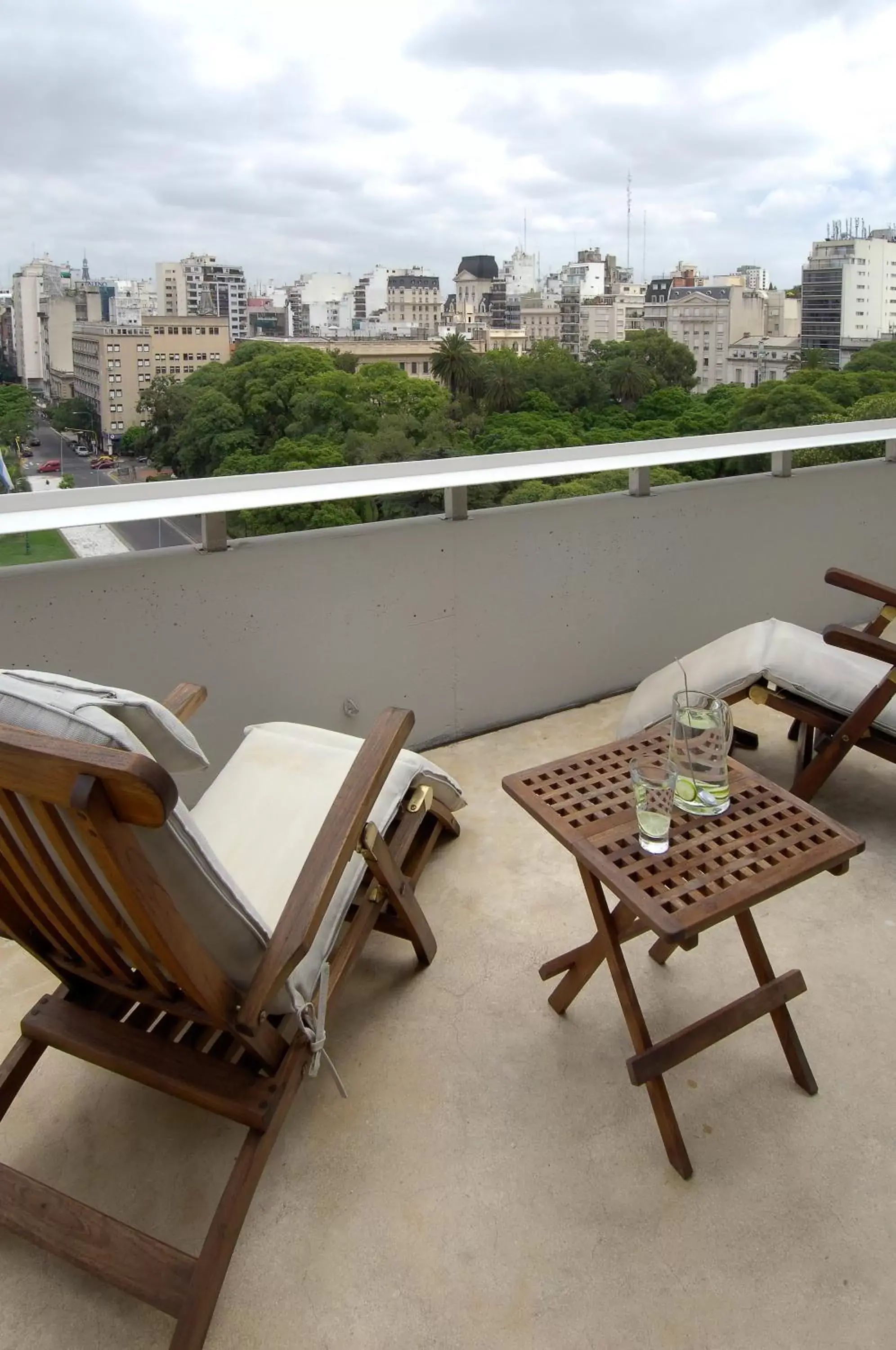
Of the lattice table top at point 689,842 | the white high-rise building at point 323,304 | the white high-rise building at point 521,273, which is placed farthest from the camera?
the white high-rise building at point 521,273

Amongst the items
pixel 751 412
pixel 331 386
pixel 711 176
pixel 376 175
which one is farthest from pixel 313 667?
pixel 376 175

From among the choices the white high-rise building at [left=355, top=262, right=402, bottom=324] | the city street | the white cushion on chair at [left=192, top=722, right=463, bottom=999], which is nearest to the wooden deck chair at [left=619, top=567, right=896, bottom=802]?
the white cushion on chair at [left=192, top=722, right=463, bottom=999]

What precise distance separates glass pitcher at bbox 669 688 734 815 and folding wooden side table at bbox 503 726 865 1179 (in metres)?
0.03

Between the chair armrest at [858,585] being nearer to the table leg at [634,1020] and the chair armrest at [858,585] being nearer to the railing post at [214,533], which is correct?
the table leg at [634,1020]

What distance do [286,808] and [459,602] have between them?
50.7 inches

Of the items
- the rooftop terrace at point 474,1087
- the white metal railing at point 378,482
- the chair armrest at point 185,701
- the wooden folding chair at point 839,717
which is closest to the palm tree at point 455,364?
the white metal railing at point 378,482

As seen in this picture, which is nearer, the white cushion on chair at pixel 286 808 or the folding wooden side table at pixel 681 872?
the folding wooden side table at pixel 681 872

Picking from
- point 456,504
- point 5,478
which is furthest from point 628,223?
point 5,478

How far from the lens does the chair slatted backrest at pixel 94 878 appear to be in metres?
1.04

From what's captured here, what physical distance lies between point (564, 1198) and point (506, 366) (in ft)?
32.2

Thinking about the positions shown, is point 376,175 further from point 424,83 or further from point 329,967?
point 329,967

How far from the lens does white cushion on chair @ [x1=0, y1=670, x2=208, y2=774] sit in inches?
44.4

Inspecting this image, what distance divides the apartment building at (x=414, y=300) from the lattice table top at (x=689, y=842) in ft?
34.6

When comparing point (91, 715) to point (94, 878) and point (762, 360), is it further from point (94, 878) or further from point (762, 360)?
point (762, 360)
